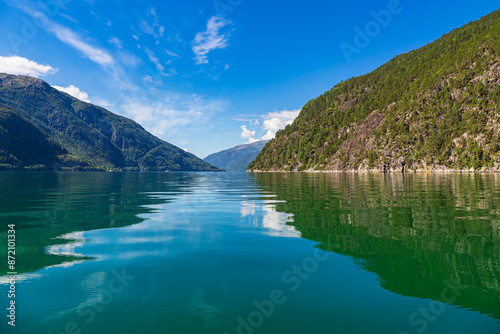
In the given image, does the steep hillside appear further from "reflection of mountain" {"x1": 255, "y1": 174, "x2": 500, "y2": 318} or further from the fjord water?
the fjord water

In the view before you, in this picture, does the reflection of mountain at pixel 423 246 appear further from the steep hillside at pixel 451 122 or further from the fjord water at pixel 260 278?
the steep hillside at pixel 451 122

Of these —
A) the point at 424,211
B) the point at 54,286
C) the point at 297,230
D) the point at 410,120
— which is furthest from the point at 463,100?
Result: the point at 54,286

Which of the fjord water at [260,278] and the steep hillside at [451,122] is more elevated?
the steep hillside at [451,122]

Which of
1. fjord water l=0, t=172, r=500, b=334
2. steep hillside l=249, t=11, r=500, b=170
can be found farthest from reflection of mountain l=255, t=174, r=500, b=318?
steep hillside l=249, t=11, r=500, b=170

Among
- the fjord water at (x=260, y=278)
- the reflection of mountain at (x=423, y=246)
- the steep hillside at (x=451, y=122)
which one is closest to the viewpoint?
the fjord water at (x=260, y=278)

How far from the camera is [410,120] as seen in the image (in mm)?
181625

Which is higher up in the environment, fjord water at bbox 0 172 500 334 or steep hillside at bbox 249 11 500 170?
steep hillside at bbox 249 11 500 170

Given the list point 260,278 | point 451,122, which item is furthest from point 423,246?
point 451,122

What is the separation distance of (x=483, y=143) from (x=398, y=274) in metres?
161

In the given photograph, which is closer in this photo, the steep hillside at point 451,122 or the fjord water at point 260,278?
the fjord water at point 260,278

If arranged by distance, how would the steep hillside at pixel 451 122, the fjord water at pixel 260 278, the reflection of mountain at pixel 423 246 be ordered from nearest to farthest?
the fjord water at pixel 260 278 < the reflection of mountain at pixel 423 246 < the steep hillside at pixel 451 122

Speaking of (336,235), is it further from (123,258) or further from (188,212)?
(188,212)

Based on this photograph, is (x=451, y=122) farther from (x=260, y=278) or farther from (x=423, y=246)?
(x=260, y=278)

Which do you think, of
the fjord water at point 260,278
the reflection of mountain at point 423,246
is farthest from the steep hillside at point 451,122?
the fjord water at point 260,278
